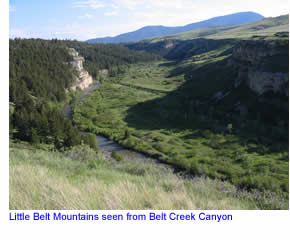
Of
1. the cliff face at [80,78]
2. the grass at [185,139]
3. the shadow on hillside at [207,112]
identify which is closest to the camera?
the grass at [185,139]

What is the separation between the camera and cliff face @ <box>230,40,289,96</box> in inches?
1889

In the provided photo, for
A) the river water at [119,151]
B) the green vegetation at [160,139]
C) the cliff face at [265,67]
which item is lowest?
the river water at [119,151]

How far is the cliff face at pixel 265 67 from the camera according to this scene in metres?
48.0

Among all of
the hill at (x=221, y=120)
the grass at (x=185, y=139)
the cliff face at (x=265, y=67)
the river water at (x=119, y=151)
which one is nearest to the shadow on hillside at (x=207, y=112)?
the hill at (x=221, y=120)

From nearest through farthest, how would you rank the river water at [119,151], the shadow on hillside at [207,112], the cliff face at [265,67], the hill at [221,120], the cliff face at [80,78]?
the hill at [221,120], the river water at [119,151], the shadow on hillside at [207,112], the cliff face at [265,67], the cliff face at [80,78]

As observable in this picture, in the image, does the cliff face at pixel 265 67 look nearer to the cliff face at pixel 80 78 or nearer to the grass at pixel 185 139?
the grass at pixel 185 139

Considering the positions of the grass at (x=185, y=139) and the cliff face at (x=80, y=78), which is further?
the cliff face at (x=80, y=78)

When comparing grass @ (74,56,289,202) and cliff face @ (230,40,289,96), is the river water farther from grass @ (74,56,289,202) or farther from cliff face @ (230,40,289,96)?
cliff face @ (230,40,289,96)

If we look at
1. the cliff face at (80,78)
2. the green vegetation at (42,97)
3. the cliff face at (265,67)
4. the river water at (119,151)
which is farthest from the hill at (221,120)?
the cliff face at (80,78)

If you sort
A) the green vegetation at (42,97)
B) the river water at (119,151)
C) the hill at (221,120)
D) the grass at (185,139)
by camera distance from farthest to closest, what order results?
the green vegetation at (42,97)
the river water at (119,151)
the hill at (221,120)
the grass at (185,139)

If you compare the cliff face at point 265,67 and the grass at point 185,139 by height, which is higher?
the cliff face at point 265,67

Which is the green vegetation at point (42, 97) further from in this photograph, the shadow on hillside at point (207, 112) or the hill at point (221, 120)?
the shadow on hillside at point (207, 112)

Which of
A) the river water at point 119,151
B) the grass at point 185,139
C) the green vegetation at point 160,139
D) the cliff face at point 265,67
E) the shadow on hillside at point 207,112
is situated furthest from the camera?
the cliff face at point 265,67
